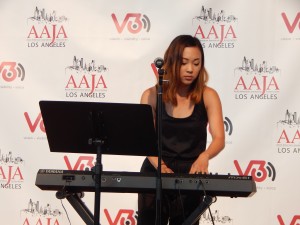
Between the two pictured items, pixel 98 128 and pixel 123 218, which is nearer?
pixel 98 128

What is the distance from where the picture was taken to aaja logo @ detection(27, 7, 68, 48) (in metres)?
4.18

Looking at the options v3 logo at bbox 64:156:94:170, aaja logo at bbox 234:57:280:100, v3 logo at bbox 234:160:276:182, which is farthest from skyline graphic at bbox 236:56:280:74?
v3 logo at bbox 64:156:94:170

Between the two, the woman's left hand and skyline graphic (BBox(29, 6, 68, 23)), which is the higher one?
skyline graphic (BBox(29, 6, 68, 23))

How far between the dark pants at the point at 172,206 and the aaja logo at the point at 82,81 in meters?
1.54

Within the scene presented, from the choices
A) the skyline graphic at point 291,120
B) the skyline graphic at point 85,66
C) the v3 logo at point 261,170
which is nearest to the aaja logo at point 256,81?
the skyline graphic at point 291,120

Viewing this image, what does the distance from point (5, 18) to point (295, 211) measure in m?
2.60

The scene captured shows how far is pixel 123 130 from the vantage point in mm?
2412

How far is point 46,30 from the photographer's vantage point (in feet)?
13.8

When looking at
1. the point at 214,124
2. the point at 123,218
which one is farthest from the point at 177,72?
the point at 123,218

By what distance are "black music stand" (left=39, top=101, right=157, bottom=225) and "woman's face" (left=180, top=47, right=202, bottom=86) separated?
1.77 feet

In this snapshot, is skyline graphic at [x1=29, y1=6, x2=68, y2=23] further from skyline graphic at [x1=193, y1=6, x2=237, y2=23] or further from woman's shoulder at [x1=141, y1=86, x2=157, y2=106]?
woman's shoulder at [x1=141, y1=86, x2=157, y2=106]

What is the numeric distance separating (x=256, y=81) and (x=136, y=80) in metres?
0.88

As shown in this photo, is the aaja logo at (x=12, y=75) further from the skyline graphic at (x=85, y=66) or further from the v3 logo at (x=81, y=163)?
the v3 logo at (x=81, y=163)

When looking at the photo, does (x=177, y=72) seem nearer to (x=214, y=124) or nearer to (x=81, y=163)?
(x=214, y=124)
